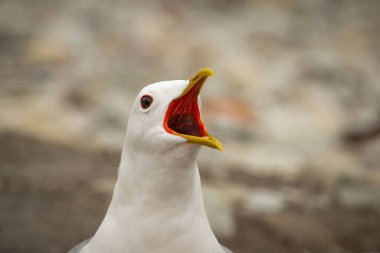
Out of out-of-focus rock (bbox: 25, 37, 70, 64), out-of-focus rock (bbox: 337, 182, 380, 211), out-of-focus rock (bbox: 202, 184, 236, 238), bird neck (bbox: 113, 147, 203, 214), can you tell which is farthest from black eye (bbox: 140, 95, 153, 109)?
out-of-focus rock (bbox: 25, 37, 70, 64)

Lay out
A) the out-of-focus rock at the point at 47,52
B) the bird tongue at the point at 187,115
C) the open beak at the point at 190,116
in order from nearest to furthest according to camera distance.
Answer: the open beak at the point at 190,116 < the bird tongue at the point at 187,115 < the out-of-focus rock at the point at 47,52

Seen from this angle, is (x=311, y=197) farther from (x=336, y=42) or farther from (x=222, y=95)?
(x=336, y=42)

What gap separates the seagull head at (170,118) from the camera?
7.06ft

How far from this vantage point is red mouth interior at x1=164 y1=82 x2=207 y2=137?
7.37 ft

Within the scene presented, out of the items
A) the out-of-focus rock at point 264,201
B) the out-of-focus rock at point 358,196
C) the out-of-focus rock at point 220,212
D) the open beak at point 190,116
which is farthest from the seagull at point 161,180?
the out-of-focus rock at point 358,196

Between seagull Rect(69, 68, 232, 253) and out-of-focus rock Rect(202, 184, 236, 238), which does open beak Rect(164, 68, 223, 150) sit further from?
out-of-focus rock Rect(202, 184, 236, 238)

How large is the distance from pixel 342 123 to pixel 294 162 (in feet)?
4.34

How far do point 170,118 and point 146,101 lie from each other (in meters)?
0.14

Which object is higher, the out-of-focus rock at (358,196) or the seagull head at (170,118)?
the seagull head at (170,118)

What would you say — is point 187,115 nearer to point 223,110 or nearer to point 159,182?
point 159,182

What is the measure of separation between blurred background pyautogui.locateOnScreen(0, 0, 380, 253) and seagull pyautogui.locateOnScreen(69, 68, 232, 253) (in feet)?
6.74

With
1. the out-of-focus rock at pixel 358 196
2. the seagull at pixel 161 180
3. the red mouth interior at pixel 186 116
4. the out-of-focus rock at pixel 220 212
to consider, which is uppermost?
the red mouth interior at pixel 186 116

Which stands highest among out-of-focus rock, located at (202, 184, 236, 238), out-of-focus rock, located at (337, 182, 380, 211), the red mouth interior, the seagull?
the red mouth interior

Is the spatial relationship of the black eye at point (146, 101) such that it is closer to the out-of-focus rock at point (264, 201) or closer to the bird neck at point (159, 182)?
the bird neck at point (159, 182)
